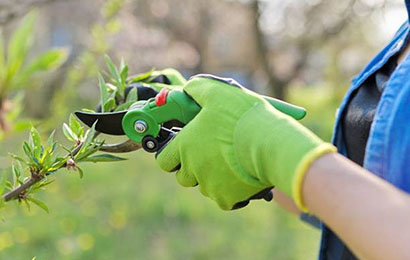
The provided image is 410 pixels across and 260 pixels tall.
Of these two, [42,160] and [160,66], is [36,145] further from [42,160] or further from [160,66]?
[160,66]

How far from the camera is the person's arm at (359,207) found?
2.19ft

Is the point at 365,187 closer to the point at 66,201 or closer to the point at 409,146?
the point at 409,146

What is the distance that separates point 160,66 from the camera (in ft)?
33.8

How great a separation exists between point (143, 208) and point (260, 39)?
7.96 m

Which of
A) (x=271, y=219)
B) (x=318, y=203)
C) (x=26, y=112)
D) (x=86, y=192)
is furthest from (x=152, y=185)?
(x=318, y=203)

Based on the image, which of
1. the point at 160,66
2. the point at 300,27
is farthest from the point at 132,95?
the point at 300,27

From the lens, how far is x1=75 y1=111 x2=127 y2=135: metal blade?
939 millimetres

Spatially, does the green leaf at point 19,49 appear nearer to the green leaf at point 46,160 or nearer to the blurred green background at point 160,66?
the blurred green background at point 160,66

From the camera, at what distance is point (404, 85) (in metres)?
0.87

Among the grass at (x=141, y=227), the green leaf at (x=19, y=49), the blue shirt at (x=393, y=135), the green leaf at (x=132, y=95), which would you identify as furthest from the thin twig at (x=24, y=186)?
the grass at (x=141, y=227)

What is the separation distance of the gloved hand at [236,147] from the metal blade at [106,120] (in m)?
0.09

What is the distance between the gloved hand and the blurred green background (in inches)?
11.0

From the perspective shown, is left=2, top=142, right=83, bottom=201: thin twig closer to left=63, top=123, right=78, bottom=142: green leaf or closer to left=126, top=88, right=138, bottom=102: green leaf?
left=63, top=123, right=78, bottom=142: green leaf

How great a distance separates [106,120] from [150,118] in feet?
0.25
